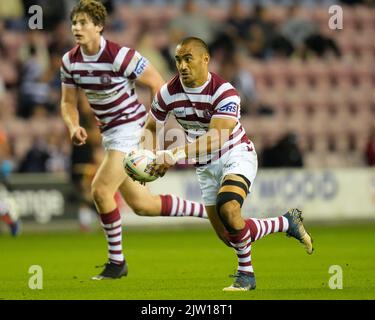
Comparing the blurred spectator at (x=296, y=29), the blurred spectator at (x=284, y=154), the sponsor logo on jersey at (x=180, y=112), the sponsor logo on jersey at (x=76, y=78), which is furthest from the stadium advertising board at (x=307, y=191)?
the sponsor logo on jersey at (x=180, y=112)

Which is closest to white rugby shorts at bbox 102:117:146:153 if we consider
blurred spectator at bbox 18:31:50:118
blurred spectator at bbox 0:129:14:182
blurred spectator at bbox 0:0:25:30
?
blurred spectator at bbox 0:129:14:182

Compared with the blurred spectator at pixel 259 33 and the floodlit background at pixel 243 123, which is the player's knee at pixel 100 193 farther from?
the blurred spectator at pixel 259 33

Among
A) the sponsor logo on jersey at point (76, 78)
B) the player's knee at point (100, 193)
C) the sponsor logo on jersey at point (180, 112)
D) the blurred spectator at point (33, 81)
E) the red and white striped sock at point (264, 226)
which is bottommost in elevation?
the red and white striped sock at point (264, 226)

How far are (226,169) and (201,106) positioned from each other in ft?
1.65

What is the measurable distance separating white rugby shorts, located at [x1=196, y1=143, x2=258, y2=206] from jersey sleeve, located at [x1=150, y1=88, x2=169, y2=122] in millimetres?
485

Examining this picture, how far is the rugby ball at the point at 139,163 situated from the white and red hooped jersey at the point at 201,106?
0.47 metres

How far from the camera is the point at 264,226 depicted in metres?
7.98

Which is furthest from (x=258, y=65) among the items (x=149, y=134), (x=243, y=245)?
(x=243, y=245)

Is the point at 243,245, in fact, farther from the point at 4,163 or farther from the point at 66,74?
the point at 4,163

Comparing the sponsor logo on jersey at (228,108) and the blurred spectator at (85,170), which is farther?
the blurred spectator at (85,170)

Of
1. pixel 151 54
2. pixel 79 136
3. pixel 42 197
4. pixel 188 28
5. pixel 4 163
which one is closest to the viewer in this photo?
pixel 79 136

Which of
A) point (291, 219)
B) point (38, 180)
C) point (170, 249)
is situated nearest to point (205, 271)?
point (291, 219)

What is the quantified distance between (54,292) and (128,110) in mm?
1883

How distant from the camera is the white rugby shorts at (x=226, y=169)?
303 inches
